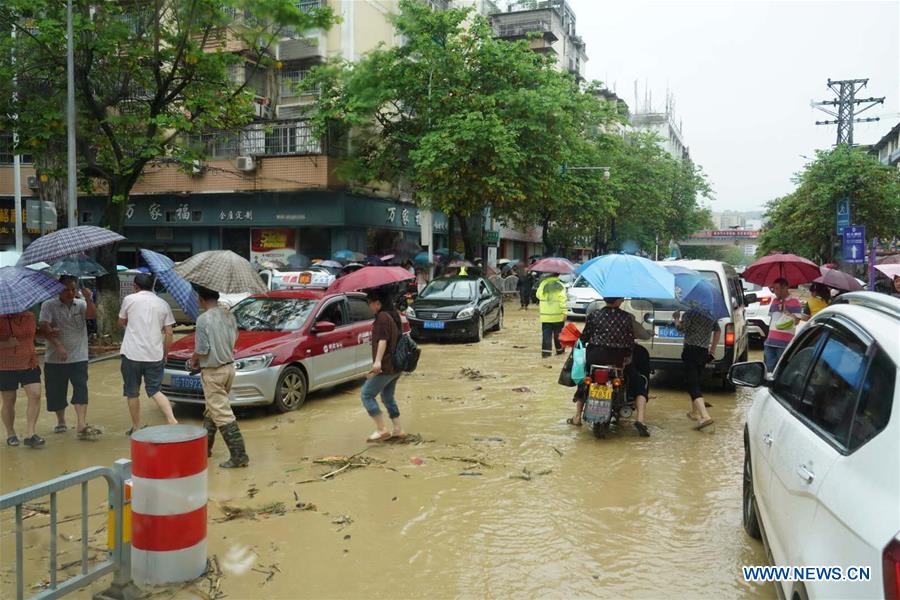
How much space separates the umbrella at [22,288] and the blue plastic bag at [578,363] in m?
5.55

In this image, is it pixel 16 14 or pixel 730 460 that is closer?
pixel 730 460

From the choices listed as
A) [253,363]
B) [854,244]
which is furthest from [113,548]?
[854,244]

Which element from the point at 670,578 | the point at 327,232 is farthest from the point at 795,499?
the point at 327,232

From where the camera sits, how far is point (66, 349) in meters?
7.58

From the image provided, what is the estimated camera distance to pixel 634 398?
8148mm

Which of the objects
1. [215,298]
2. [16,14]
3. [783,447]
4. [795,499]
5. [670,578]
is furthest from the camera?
[16,14]

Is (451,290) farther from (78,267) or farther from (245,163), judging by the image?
(245,163)

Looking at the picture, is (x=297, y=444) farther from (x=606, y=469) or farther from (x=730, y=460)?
(x=730, y=460)

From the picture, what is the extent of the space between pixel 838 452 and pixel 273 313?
8.15 metres

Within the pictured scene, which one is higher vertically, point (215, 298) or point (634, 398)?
point (215, 298)

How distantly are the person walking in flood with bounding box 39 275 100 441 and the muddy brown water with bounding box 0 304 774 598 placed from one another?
1.42 ft

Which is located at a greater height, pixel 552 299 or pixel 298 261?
pixel 298 261

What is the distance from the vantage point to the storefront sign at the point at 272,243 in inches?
1117

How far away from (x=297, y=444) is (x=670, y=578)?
Result: 4.45 metres
